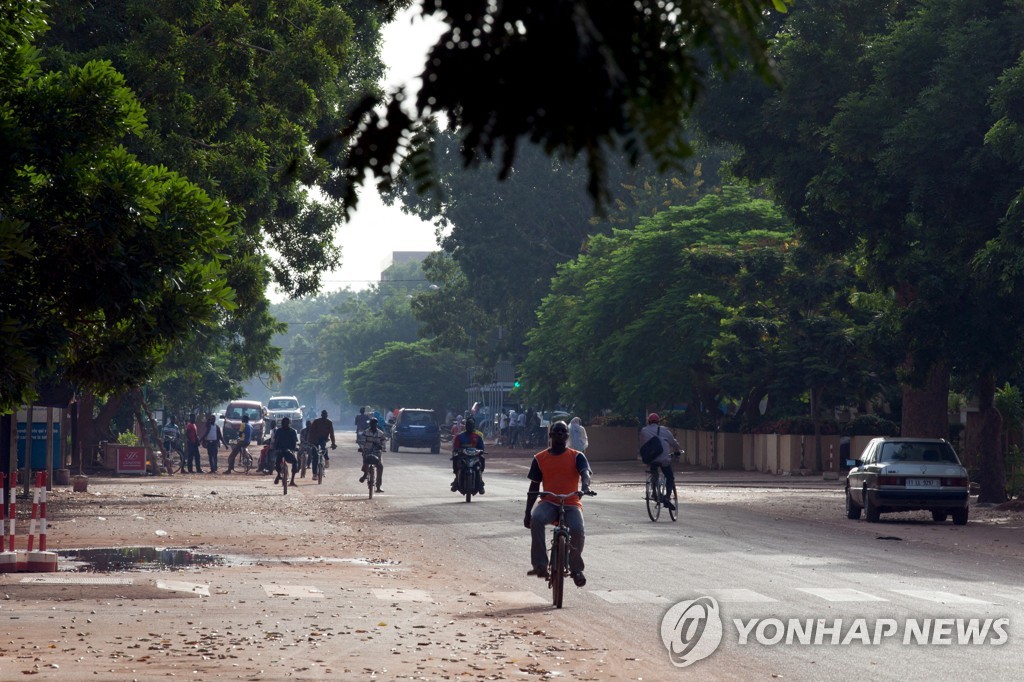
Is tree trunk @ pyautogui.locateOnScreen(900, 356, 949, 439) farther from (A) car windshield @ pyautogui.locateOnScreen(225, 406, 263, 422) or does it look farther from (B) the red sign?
(A) car windshield @ pyautogui.locateOnScreen(225, 406, 263, 422)

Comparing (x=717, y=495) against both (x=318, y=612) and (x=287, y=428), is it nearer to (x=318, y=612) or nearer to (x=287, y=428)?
(x=287, y=428)

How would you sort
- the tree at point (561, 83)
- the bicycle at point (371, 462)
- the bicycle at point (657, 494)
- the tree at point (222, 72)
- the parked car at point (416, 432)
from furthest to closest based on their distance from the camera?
the parked car at point (416, 432), the bicycle at point (371, 462), the bicycle at point (657, 494), the tree at point (222, 72), the tree at point (561, 83)

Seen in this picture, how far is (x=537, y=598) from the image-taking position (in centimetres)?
1480

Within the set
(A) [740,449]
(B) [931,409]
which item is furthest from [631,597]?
(A) [740,449]

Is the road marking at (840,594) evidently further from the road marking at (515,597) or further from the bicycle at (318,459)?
the bicycle at (318,459)

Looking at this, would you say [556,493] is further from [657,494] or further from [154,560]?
[657,494]

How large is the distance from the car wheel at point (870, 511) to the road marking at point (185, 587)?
14237 millimetres

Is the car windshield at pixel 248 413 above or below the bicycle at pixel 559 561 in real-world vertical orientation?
above

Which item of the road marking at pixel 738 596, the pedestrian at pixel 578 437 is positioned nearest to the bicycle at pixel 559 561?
the road marking at pixel 738 596

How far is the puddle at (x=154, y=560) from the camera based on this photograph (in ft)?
58.3

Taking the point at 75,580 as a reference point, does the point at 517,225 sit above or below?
above

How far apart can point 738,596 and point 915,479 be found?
1202 centimetres

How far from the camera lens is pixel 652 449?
25.3m

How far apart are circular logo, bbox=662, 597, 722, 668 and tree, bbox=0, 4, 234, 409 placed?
228 inches
